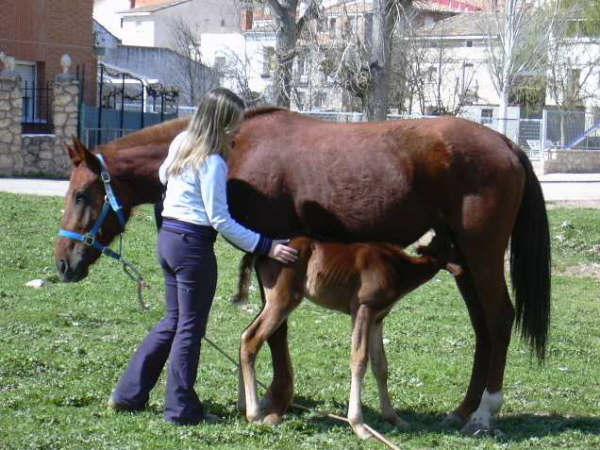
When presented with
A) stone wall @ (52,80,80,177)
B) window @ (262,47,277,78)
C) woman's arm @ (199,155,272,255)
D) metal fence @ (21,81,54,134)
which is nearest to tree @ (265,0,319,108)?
window @ (262,47,277,78)

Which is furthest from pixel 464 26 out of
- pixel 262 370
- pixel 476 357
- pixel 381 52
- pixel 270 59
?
pixel 476 357

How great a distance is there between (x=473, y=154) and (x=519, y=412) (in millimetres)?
1865

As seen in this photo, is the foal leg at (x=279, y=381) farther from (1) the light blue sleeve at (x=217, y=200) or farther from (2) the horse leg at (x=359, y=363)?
(1) the light blue sleeve at (x=217, y=200)

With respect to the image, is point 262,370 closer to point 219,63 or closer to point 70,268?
point 70,268

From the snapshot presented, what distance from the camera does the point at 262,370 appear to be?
8070 mm

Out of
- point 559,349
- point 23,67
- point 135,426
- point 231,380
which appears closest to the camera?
point 135,426

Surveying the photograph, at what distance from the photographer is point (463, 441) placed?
6219 millimetres

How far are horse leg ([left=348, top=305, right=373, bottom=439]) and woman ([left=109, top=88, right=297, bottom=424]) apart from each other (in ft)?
1.84

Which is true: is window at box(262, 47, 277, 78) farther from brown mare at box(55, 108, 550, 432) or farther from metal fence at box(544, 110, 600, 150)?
brown mare at box(55, 108, 550, 432)

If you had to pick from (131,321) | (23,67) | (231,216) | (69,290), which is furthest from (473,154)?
(23,67)

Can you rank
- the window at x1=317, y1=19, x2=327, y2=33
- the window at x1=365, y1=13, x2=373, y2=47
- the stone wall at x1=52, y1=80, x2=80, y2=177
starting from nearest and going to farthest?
the window at x1=365, y1=13, x2=373, y2=47, the stone wall at x1=52, y1=80, x2=80, y2=177, the window at x1=317, y1=19, x2=327, y2=33

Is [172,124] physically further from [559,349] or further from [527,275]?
[559,349]

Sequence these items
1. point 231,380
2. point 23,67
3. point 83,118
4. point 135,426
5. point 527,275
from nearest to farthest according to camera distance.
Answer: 1. point 135,426
2. point 527,275
3. point 231,380
4. point 83,118
5. point 23,67

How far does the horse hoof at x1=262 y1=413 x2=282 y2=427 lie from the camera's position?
250 inches
